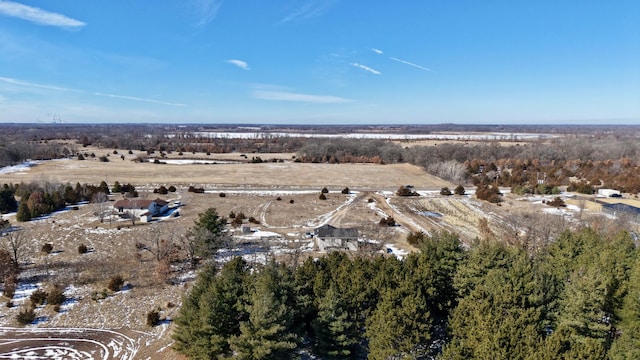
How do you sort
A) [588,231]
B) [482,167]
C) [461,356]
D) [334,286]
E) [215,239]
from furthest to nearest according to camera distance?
1. [482,167]
2. [215,239]
3. [588,231]
4. [334,286]
5. [461,356]

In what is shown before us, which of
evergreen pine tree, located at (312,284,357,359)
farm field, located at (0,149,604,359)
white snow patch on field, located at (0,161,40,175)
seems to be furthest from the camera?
white snow patch on field, located at (0,161,40,175)

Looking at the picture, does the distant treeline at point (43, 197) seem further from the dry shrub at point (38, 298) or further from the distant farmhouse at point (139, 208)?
the dry shrub at point (38, 298)

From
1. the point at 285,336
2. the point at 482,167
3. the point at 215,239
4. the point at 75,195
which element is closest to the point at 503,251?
the point at 285,336

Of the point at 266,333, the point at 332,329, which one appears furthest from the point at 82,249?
the point at 332,329

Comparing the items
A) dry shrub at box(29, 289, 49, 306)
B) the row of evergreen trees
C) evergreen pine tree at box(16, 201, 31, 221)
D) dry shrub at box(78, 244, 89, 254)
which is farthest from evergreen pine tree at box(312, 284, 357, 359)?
evergreen pine tree at box(16, 201, 31, 221)

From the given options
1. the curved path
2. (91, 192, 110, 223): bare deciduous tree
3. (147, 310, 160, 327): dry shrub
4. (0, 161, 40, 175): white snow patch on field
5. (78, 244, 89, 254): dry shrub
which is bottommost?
the curved path

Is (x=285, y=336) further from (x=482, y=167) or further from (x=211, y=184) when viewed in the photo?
(x=482, y=167)

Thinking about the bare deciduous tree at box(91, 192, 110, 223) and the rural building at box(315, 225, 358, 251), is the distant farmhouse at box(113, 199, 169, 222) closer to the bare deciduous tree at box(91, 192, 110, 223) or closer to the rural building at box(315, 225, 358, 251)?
the bare deciduous tree at box(91, 192, 110, 223)

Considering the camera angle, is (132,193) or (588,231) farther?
(132,193)
